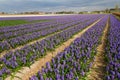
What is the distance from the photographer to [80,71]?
652 cm

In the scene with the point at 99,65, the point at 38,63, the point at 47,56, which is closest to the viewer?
the point at 99,65

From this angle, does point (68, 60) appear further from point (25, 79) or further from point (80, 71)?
point (25, 79)

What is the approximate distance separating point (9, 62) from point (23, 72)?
744 mm

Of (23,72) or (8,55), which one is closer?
(23,72)

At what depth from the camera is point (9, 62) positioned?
7.75 metres

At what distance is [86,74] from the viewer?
6707mm

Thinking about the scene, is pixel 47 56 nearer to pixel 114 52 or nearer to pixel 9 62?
pixel 9 62

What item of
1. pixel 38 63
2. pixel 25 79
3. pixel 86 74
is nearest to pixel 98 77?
pixel 86 74

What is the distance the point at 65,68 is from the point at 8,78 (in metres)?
1.94

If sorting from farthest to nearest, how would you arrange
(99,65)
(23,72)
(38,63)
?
(38,63) → (99,65) → (23,72)

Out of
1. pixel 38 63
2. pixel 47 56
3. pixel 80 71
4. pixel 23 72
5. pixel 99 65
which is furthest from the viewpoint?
pixel 47 56

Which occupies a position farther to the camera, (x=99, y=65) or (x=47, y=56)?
(x=47, y=56)

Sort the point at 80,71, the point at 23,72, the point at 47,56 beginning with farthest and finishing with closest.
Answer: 1. the point at 47,56
2. the point at 23,72
3. the point at 80,71

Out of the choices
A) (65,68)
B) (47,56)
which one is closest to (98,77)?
(65,68)
